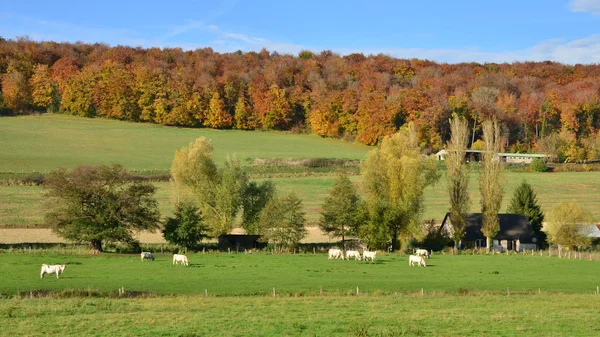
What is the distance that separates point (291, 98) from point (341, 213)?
228 feet

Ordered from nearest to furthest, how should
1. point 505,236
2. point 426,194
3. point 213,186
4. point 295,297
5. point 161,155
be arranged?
1. point 295,297
2. point 505,236
3. point 213,186
4. point 426,194
5. point 161,155

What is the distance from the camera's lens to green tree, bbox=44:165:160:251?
51.6 m

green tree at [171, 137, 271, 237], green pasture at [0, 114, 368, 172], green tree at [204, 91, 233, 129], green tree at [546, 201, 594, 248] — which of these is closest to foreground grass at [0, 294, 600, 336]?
green tree at [546, 201, 594, 248]

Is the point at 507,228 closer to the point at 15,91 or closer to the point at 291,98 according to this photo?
the point at 291,98

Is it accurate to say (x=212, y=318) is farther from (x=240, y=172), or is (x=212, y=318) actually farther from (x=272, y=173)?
(x=272, y=173)

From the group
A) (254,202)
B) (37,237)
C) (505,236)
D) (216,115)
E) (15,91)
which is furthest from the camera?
(216,115)

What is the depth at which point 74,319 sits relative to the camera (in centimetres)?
2466

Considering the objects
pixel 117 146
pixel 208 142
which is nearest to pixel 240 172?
pixel 208 142

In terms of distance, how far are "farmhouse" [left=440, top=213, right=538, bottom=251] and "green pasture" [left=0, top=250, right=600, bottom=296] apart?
10.2 meters

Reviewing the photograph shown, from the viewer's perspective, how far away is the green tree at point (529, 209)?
6456 centimetres

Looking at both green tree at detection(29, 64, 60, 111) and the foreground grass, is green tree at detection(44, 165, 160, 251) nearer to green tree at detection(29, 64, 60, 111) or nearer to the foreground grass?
the foreground grass

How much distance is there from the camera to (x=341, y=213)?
56.3 meters

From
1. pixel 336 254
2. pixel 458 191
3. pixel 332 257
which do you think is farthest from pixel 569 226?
pixel 332 257

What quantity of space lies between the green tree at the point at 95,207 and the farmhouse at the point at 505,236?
26056 mm
